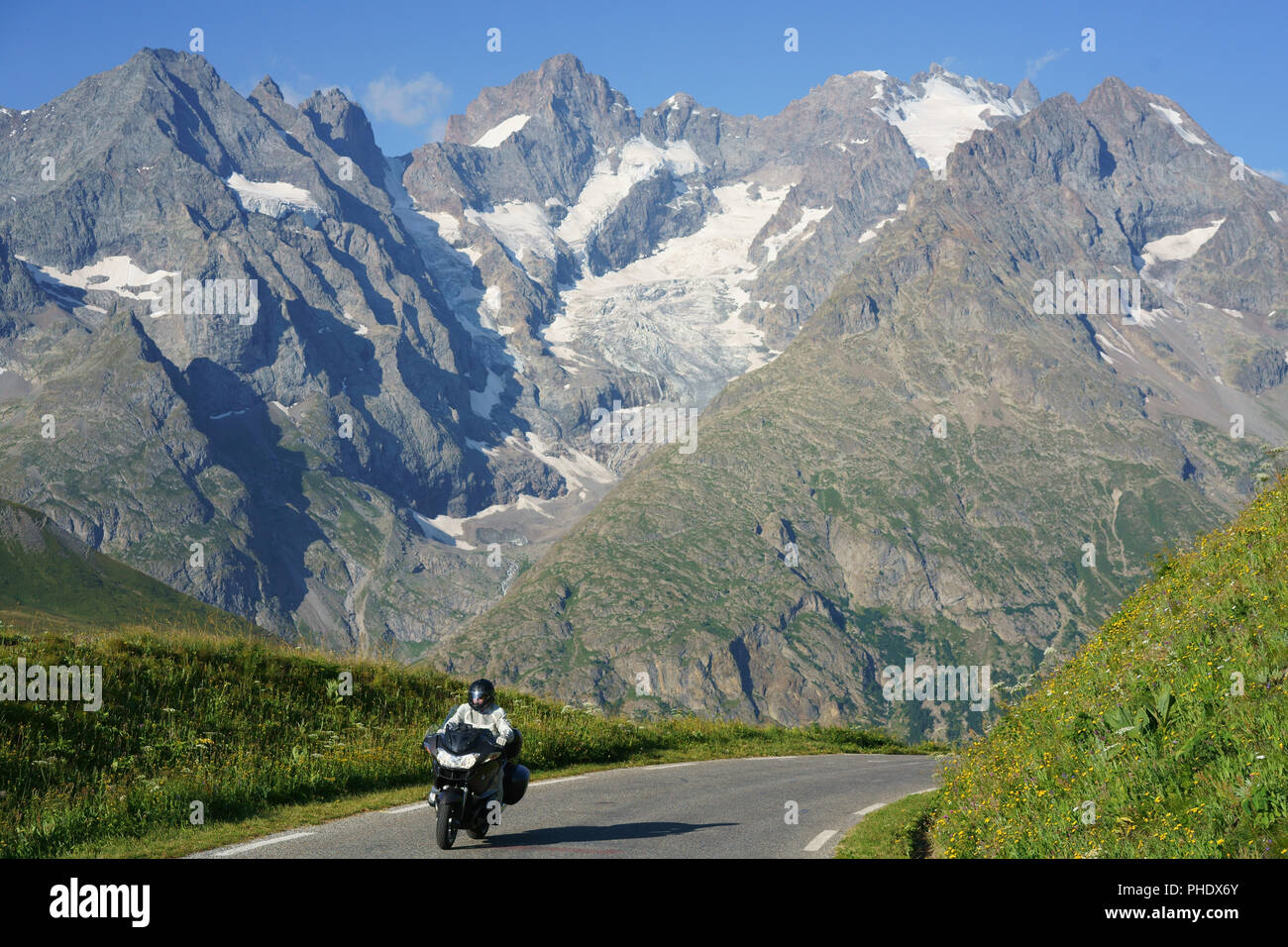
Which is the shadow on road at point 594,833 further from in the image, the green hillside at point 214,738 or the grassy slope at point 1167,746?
the grassy slope at point 1167,746

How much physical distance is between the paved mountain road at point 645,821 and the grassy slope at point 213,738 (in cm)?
156

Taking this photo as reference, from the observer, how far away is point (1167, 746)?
12.3 meters

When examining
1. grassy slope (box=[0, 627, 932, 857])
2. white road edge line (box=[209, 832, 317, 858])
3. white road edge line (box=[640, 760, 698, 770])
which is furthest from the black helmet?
white road edge line (box=[640, 760, 698, 770])

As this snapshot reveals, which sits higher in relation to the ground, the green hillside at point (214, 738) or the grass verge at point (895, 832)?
the green hillside at point (214, 738)

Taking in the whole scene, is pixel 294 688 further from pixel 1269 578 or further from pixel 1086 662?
pixel 1269 578

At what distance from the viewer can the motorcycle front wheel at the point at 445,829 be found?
1308cm

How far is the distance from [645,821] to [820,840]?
2.76m

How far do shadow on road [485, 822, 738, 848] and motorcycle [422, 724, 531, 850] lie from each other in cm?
42

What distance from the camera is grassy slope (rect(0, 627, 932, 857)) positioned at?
47.4 feet

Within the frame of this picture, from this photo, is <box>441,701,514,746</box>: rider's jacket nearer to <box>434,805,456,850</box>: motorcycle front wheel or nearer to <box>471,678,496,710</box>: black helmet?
<box>471,678,496,710</box>: black helmet

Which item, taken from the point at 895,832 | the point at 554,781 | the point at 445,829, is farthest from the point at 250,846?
the point at 895,832

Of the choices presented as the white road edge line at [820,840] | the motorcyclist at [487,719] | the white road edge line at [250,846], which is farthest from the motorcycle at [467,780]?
the white road edge line at [820,840]
